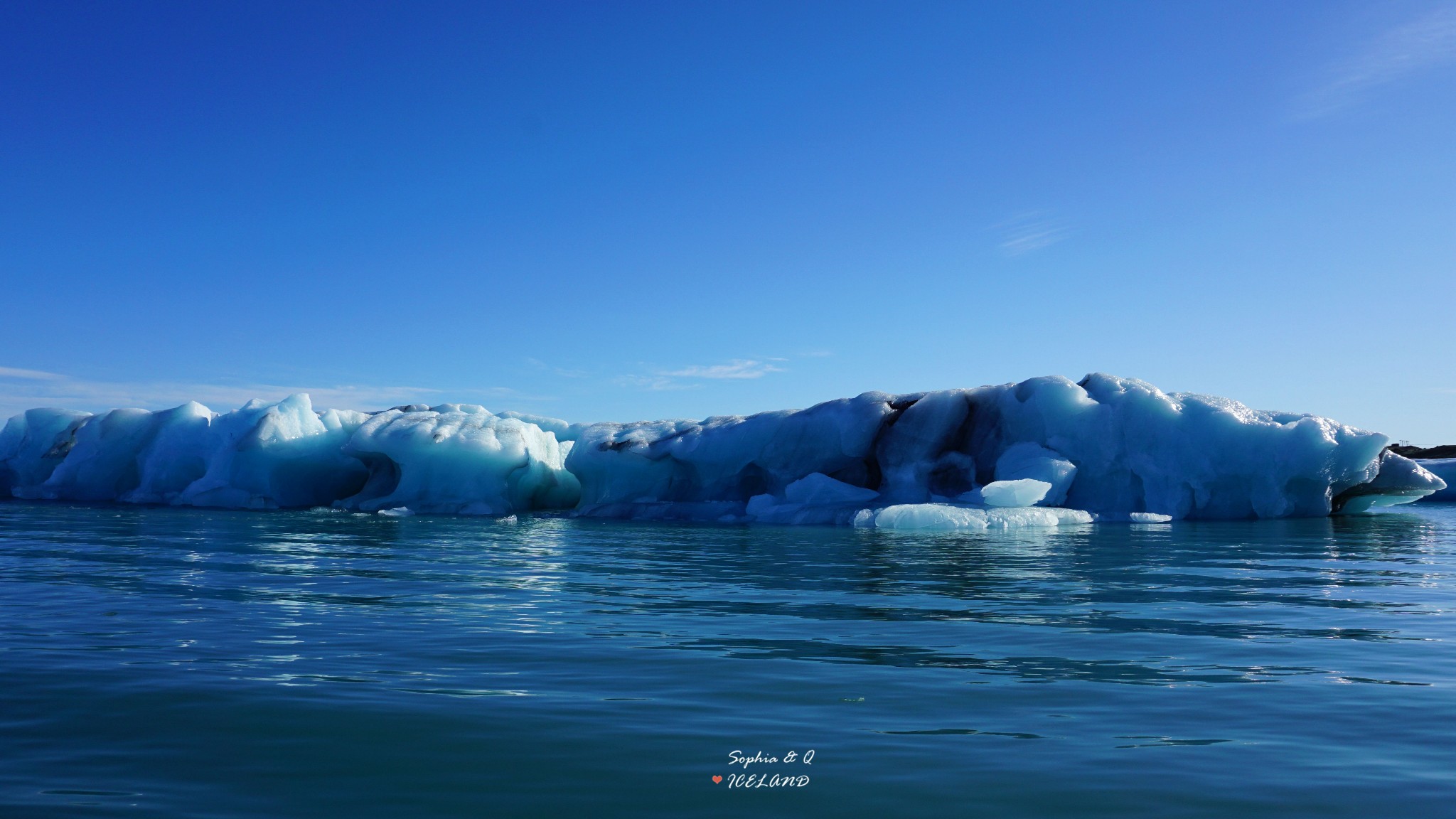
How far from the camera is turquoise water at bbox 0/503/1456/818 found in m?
3.67

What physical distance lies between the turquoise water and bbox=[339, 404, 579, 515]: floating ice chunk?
17148 millimetres

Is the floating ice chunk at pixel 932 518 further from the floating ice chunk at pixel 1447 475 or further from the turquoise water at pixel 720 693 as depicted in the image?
the floating ice chunk at pixel 1447 475

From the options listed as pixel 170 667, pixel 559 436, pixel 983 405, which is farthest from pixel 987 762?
pixel 559 436

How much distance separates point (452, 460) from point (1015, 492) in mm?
15692

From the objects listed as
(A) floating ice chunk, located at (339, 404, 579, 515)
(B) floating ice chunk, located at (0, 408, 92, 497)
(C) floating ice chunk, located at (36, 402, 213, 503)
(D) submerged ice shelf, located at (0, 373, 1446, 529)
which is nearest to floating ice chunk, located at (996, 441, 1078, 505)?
(D) submerged ice shelf, located at (0, 373, 1446, 529)

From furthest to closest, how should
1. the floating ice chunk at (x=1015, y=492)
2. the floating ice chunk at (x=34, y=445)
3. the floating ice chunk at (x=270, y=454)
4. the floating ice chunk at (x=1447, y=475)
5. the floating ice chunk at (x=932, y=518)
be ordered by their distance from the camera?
the floating ice chunk at (x=1447, y=475) < the floating ice chunk at (x=34, y=445) < the floating ice chunk at (x=270, y=454) < the floating ice chunk at (x=1015, y=492) < the floating ice chunk at (x=932, y=518)

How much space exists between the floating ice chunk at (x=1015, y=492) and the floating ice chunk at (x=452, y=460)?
1379 cm

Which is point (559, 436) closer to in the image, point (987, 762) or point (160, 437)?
point (160, 437)

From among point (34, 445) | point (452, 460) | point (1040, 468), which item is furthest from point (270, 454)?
point (1040, 468)

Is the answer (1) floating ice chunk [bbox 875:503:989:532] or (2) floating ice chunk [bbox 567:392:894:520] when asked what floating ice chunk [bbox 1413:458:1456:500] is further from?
(1) floating ice chunk [bbox 875:503:989:532]

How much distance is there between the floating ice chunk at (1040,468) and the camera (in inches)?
915

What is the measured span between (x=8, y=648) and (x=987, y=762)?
19.4ft

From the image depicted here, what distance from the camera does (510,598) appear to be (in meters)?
9.23

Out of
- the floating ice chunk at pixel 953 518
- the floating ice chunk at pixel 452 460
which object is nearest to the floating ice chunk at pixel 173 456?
the floating ice chunk at pixel 452 460
